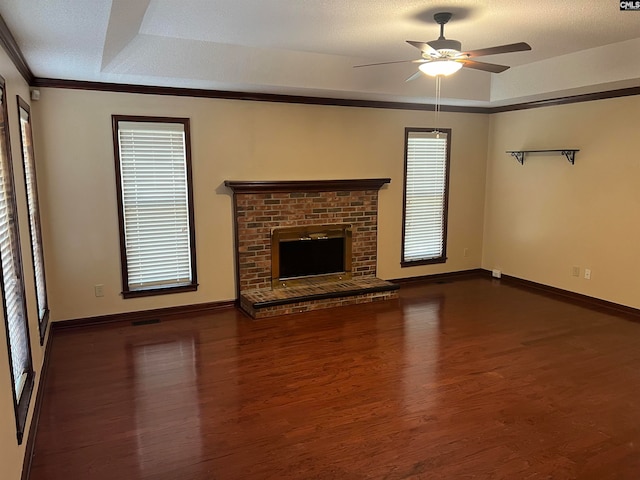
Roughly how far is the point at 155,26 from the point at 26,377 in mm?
2775

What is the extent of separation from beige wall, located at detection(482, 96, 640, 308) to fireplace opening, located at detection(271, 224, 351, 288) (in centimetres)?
241

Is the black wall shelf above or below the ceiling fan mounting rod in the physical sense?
below

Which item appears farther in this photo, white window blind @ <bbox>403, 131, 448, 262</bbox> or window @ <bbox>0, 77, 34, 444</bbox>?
white window blind @ <bbox>403, 131, 448, 262</bbox>

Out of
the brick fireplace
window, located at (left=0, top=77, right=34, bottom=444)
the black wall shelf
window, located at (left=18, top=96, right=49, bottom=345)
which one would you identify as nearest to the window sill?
the brick fireplace

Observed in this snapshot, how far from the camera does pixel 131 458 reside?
267 cm

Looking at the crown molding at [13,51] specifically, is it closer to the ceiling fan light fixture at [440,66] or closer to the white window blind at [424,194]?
the ceiling fan light fixture at [440,66]

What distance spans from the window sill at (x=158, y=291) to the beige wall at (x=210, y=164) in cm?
6

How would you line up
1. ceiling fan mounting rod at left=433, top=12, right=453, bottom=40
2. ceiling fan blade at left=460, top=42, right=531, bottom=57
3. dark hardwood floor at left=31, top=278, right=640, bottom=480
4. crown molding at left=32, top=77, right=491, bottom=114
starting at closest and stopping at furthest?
dark hardwood floor at left=31, top=278, right=640, bottom=480
ceiling fan blade at left=460, top=42, right=531, bottom=57
ceiling fan mounting rod at left=433, top=12, right=453, bottom=40
crown molding at left=32, top=77, right=491, bottom=114

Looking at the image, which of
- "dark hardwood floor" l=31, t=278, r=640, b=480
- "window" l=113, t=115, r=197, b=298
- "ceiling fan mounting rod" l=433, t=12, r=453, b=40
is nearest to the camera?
"dark hardwood floor" l=31, t=278, r=640, b=480

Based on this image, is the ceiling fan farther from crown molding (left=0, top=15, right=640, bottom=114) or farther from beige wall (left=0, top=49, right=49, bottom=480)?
beige wall (left=0, top=49, right=49, bottom=480)

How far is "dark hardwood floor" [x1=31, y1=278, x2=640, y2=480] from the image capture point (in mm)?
2627

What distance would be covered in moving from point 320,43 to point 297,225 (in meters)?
2.08

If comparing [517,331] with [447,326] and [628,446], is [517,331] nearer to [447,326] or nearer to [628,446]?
[447,326]

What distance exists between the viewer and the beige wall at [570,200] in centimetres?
511
